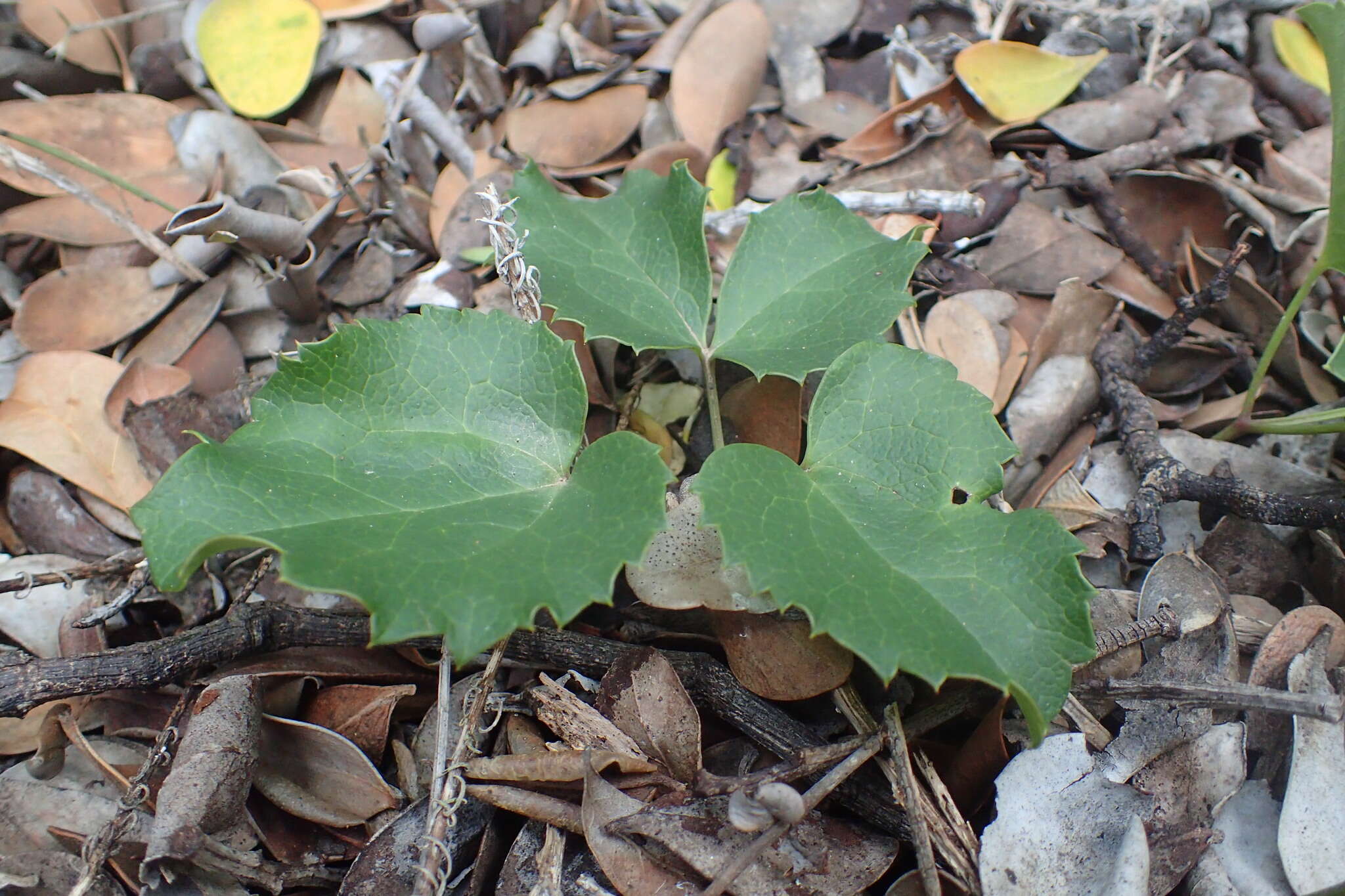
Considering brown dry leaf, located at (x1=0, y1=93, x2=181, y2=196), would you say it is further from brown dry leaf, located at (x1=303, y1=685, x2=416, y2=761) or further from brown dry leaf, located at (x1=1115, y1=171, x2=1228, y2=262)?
brown dry leaf, located at (x1=1115, y1=171, x2=1228, y2=262)

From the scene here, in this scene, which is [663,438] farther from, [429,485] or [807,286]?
[429,485]

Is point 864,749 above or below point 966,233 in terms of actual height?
below

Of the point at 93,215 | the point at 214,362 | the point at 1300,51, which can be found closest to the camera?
the point at 214,362

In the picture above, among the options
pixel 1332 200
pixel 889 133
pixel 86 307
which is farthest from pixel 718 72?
pixel 86 307

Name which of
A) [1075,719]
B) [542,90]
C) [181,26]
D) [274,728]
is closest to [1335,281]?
[1075,719]

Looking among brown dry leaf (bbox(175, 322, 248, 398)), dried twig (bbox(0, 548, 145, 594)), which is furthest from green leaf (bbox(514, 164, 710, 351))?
dried twig (bbox(0, 548, 145, 594))

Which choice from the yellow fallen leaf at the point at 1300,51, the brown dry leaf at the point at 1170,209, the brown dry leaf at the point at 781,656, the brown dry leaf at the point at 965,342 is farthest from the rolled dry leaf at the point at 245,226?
the yellow fallen leaf at the point at 1300,51

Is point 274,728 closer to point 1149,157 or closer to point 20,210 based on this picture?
point 20,210
